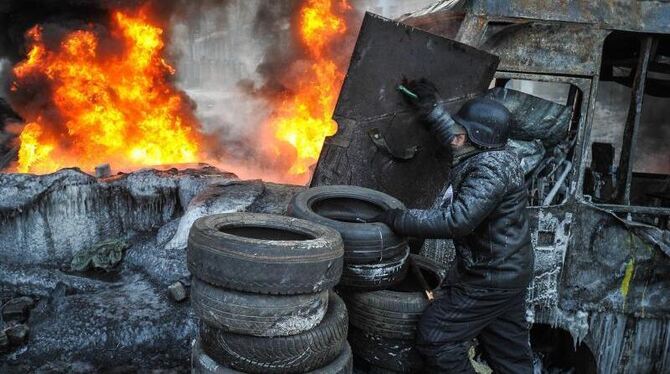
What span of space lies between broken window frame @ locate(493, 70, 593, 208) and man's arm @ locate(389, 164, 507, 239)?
2386 millimetres

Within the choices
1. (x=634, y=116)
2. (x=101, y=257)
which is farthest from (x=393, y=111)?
(x=101, y=257)

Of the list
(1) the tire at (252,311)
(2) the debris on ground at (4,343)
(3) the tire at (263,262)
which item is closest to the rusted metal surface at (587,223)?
(3) the tire at (263,262)

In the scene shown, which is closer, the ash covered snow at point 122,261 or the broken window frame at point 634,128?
the ash covered snow at point 122,261

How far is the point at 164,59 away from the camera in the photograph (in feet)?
45.4

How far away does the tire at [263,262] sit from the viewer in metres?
3.03

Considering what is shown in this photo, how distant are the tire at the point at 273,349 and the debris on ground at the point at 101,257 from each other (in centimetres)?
375

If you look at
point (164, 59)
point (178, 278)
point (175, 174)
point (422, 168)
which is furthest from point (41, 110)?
point (422, 168)

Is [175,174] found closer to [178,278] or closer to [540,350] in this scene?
[178,278]

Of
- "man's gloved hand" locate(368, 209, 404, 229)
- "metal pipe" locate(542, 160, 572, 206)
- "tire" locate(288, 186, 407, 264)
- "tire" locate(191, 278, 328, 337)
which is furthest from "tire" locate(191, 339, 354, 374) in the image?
"metal pipe" locate(542, 160, 572, 206)

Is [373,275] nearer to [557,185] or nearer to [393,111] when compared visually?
[393,111]

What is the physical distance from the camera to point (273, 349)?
3.15 meters

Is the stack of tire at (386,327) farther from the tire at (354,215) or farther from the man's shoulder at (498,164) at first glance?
the man's shoulder at (498,164)

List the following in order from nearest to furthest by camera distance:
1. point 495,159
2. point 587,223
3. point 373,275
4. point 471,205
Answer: point 471,205 < point 495,159 < point 373,275 < point 587,223

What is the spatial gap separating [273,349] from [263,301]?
319mm
